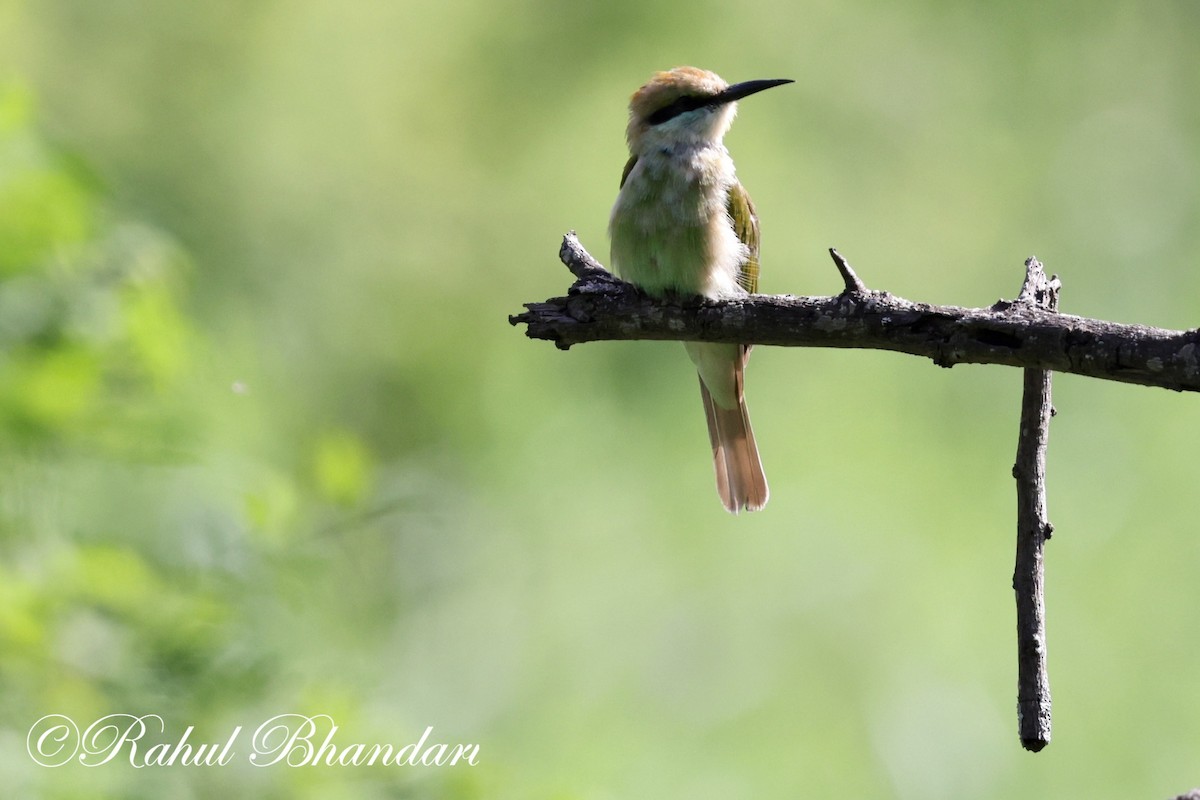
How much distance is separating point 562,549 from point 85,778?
13.2 ft

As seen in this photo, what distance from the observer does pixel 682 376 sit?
6234mm

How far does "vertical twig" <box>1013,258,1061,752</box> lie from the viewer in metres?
1.41

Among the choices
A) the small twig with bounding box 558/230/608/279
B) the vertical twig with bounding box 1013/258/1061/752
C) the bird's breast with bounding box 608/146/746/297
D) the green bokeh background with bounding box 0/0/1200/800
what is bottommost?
the vertical twig with bounding box 1013/258/1061/752

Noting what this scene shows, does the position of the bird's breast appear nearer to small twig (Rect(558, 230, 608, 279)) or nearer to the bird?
the bird

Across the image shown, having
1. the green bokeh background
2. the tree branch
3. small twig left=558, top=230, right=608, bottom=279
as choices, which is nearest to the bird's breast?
small twig left=558, top=230, right=608, bottom=279

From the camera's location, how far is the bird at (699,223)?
2.29 meters

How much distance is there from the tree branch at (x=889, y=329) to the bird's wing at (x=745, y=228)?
0.58 m

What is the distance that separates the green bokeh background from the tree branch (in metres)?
2.55

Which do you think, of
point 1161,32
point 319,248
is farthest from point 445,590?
point 1161,32

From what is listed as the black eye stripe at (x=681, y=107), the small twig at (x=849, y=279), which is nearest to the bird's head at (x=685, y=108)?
the black eye stripe at (x=681, y=107)

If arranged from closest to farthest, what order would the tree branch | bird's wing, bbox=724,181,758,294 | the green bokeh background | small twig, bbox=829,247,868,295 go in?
the tree branch
small twig, bbox=829,247,868,295
bird's wing, bbox=724,181,758,294
the green bokeh background

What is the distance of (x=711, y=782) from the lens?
543 cm

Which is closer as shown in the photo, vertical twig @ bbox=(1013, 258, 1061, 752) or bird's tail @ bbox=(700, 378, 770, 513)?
vertical twig @ bbox=(1013, 258, 1061, 752)

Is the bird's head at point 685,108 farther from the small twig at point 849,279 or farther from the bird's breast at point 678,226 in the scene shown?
the small twig at point 849,279
